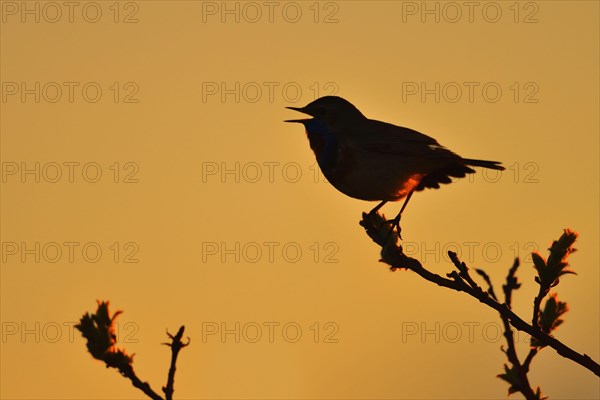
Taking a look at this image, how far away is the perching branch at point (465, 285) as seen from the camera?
445 cm

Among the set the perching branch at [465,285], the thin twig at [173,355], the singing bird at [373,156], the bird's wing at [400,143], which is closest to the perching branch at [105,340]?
the thin twig at [173,355]

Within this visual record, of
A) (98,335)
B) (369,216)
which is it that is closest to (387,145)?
(369,216)

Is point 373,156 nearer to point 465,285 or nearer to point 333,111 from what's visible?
point 333,111

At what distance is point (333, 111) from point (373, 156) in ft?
2.52

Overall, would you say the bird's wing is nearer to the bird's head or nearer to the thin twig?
the bird's head

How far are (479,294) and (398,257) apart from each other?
3.91 feet

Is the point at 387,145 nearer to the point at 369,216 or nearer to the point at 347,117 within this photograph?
the point at 347,117

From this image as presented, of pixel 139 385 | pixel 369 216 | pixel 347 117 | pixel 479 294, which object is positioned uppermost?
pixel 347 117

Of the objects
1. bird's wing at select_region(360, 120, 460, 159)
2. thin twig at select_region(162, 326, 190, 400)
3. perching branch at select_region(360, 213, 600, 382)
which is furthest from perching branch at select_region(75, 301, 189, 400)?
bird's wing at select_region(360, 120, 460, 159)

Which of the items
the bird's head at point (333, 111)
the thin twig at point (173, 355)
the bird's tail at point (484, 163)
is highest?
the bird's head at point (333, 111)

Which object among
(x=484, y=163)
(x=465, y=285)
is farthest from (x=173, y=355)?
(x=484, y=163)

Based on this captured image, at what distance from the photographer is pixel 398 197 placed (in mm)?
8094

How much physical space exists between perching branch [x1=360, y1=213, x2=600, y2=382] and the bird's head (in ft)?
6.17

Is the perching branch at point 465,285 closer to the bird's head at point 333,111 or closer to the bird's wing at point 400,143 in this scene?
the bird's wing at point 400,143
